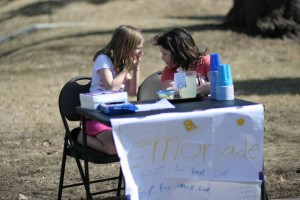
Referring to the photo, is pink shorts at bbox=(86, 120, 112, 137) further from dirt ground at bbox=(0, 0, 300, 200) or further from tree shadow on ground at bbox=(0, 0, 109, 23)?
tree shadow on ground at bbox=(0, 0, 109, 23)

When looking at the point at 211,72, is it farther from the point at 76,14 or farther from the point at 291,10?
the point at 76,14

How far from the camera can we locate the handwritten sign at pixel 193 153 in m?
4.04

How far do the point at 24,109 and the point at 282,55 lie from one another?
18.4 feet

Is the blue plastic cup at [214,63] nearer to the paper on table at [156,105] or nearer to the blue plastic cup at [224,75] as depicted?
the blue plastic cup at [224,75]

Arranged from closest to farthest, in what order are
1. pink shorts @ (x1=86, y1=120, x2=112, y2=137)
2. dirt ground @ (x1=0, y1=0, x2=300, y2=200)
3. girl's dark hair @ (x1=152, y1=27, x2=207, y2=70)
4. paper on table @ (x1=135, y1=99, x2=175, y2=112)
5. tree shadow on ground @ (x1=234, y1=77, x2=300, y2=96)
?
paper on table @ (x1=135, y1=99, x2=175, y2=112), pink shorts @ (x1=86, y1=120, x2=112, y2=137), girl's dark hair @ (x1=152, y1=27, x2=207, y2=70), dirt ground @ (x1=0, y1=0, x2=300, y2=200), tree shadow on ground @ (x1=234, y1=77, x2=300, y2=96)

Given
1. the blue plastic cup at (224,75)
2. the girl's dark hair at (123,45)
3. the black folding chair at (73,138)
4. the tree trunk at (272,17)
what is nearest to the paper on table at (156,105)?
the blue plastic cup at (224,75)

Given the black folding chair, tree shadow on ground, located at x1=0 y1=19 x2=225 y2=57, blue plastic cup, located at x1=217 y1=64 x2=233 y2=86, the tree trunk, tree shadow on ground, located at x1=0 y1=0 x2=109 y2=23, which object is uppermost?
blue plastic cup, located at x1=217 y1=64 x2=233 y2=86

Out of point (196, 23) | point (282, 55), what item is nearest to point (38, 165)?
point (282, 55)

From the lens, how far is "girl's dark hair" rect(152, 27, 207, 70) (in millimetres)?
5008

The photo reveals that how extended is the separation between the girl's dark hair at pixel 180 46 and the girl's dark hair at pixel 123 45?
0.54 ft

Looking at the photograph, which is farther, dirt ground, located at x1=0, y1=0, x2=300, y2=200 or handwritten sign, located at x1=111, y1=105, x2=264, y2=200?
dirt ground, located at x1=0, y1=0, x2=300, y2=200

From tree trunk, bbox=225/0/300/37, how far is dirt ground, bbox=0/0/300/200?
26 centimetres

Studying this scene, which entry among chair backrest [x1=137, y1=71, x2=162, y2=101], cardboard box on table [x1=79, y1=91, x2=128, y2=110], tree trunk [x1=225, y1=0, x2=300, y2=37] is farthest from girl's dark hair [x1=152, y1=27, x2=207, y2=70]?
tree trunk [x1=225, y1=0, x2=300, y2=37]

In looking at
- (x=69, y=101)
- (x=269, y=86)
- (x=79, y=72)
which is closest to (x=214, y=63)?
(x=69, y=101)
